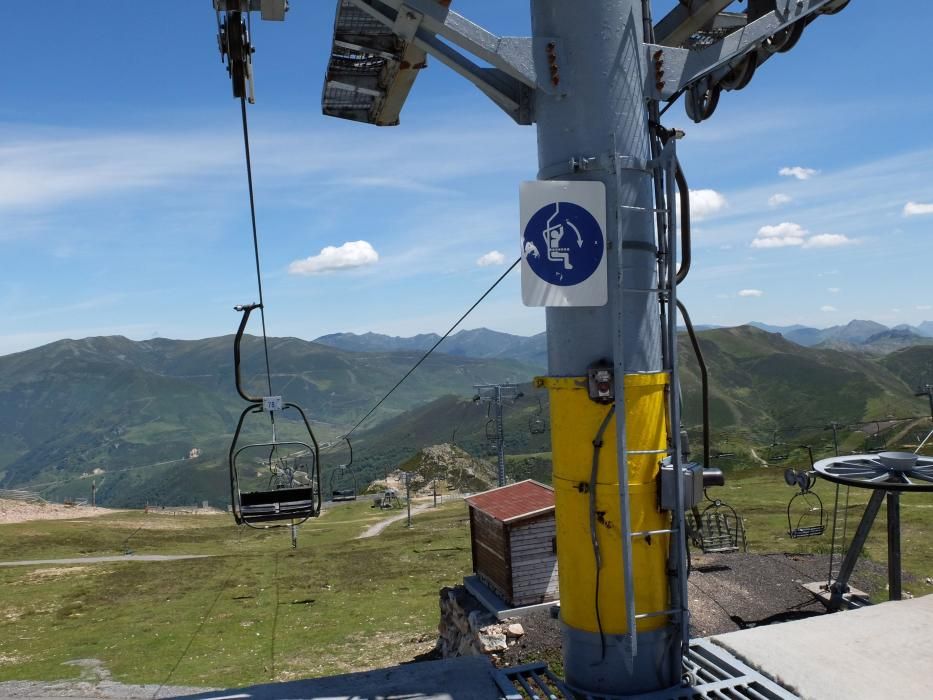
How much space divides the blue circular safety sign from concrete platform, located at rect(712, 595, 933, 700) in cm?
440

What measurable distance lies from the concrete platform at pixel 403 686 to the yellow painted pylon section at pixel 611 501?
1.17 m

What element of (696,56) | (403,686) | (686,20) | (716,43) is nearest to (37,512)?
(403,686)

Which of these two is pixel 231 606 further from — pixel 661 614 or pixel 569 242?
pixel 569 242

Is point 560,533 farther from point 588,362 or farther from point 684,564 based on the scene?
point 588,362

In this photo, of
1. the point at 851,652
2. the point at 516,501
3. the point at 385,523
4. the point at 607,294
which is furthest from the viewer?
the point at 385,523

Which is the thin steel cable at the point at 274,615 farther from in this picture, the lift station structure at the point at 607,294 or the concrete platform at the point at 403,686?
the lift station structure at the point at 607,294

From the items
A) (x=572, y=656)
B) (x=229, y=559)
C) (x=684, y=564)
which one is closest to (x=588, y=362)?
(x=684, y=564)

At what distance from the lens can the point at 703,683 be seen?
6.87 m

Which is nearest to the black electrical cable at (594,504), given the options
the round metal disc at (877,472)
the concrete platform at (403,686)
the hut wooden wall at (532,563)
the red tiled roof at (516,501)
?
the concrete platform at (403,686)

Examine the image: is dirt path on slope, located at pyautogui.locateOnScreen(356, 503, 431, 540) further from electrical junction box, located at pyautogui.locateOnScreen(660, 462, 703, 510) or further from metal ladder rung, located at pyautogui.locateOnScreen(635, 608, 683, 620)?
electrical junction box, located at pyautogui.locateOnScreen(660, 462, 703, 510)

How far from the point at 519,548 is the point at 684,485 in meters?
13.6

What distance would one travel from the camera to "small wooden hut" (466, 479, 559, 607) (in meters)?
19.4

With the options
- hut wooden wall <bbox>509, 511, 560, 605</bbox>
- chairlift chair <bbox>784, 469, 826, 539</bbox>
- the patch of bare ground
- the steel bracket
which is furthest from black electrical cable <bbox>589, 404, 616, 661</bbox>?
the patch of bare ground

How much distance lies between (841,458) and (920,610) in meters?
4.36
